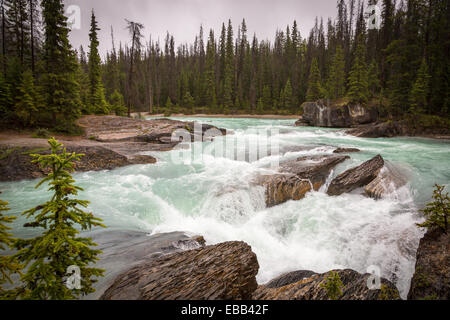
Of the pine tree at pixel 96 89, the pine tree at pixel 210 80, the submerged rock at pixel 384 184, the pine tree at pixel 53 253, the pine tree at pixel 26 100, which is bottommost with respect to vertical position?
the submerged rock at pixel 384 184

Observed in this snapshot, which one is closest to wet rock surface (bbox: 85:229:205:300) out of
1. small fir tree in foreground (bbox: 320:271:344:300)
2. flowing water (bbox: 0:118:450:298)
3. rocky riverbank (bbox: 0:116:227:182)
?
flowing water (bbox: 0:118:450:298)

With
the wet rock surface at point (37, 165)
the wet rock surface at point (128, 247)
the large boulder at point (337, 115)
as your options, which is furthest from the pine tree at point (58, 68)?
the large boulder at point (337, 115)

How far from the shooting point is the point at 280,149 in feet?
48.9

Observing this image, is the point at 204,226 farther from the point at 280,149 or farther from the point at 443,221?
the point at 280,149

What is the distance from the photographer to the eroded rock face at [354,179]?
8766 mm

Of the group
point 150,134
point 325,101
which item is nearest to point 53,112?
point 150,134

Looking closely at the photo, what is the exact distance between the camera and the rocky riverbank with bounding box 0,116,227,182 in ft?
33.8

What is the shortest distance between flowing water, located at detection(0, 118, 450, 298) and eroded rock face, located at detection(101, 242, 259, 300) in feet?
5.02

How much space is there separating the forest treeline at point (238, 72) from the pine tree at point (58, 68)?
0.07 metres

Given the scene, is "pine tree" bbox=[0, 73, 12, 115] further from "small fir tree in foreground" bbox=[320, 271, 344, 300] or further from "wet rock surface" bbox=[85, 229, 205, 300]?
"small fir tree in foreground" bbox=[320, 271, 344, 300]

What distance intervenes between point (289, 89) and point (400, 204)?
48896 mm

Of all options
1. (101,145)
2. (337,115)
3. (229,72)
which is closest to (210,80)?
(229,72)

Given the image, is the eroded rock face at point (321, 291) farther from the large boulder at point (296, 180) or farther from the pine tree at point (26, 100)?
the pine tree at point (26, 100)

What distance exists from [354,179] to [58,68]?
21.5m
